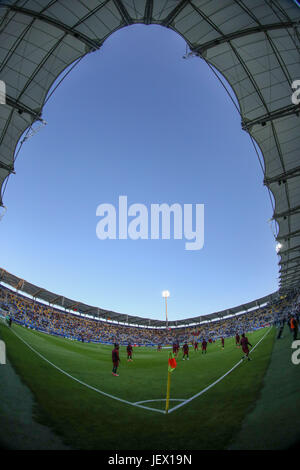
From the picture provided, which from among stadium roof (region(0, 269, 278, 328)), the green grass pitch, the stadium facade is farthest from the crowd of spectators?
the green grass pitch

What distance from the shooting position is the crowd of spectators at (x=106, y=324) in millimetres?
40000

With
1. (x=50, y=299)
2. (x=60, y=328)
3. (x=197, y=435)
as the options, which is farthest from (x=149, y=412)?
(x=50, y=299)

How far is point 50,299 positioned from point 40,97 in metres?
49.6

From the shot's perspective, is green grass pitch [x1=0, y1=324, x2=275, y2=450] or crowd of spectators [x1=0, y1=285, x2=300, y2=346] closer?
green grass pitch [x1=0, y1=324, x2=275, y2=450]

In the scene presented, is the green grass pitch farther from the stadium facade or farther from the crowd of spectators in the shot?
the crowd of spectators

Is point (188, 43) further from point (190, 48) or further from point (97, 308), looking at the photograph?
point (97, 308)

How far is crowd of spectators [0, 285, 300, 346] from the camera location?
1575 inches

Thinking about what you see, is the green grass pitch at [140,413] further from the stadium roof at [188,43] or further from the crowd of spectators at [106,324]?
the crowd of spectators at [106,324]

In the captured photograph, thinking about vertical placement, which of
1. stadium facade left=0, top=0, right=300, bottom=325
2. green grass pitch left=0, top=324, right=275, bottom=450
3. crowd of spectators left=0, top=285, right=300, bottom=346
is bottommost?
crowd of spectators left=0, top=285, right=300, bottom=346

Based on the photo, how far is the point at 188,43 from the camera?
39.3 ft

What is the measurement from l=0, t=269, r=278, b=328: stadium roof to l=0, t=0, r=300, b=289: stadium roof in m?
39.6

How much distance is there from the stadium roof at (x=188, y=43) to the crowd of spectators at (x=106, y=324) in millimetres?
30812

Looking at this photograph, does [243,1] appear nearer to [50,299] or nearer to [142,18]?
[142,18]

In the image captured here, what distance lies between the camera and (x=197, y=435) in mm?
4320
